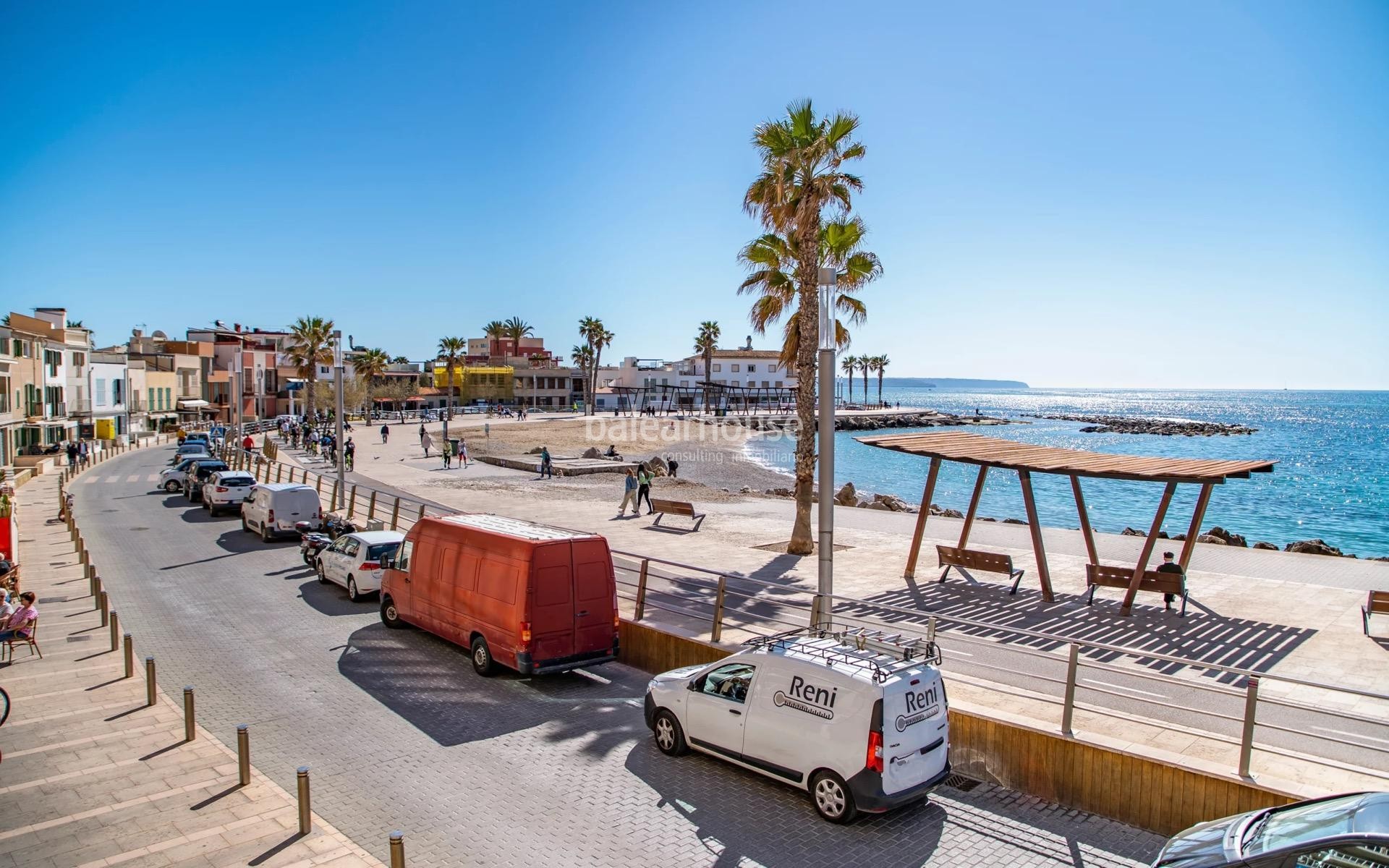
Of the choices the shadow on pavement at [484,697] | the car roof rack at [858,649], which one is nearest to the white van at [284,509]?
the shadow on pavement at [484,697]

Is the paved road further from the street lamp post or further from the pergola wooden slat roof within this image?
the pergola wooden slat roof

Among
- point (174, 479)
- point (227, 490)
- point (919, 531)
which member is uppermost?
point (919, 531)

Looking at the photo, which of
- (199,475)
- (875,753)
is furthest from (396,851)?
(199,475)

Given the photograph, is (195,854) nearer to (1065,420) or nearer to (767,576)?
(767,576)

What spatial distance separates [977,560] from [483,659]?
10.5m

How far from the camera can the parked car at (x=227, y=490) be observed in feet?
93.1

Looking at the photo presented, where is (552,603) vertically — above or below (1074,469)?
below

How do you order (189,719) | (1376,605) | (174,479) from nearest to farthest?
(189,719) < (1376,605) < (174,479)

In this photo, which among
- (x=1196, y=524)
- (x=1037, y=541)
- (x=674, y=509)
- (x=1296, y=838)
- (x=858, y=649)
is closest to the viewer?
(x=1296, y=838)

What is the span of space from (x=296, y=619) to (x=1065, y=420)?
630 ft

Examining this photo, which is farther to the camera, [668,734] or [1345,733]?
[668,734]

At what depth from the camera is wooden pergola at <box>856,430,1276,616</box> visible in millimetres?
14242

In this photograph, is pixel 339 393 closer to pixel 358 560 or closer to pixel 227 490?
pixel 227 490

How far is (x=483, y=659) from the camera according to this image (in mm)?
11695
